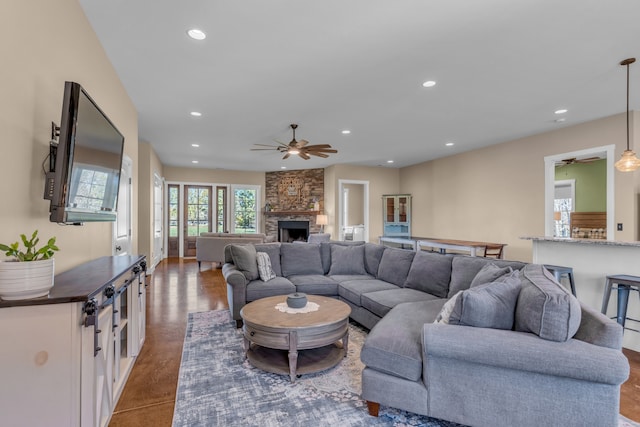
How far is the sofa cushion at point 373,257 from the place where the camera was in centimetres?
422

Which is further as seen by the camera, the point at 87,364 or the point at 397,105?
the point at 397,105

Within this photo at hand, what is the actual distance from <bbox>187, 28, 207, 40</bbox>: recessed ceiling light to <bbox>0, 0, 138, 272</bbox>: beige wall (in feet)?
2.48

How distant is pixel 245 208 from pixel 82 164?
8192mm

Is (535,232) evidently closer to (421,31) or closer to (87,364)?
(421,31)

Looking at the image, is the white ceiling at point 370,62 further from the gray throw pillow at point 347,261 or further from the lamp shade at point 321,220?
the lamp shade at point 321,220

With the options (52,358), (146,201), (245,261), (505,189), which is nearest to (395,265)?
(245,261)

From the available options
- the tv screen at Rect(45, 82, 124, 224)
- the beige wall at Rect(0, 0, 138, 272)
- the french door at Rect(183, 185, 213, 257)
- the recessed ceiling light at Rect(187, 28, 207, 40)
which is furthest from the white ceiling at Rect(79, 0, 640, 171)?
the french door at Rect(183, 185, 213, 257)

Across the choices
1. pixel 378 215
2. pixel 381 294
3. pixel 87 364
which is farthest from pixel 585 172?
pixel 87 364

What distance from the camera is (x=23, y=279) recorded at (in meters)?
1.34

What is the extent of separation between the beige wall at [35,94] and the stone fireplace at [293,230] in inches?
284

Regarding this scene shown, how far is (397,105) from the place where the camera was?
4230 millimetres

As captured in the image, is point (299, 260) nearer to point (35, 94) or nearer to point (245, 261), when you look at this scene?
point (245, 261)

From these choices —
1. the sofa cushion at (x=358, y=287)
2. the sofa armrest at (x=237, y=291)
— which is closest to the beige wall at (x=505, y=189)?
the sofa cushion at (x=358, y=287)

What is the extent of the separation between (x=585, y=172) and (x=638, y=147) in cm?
397
